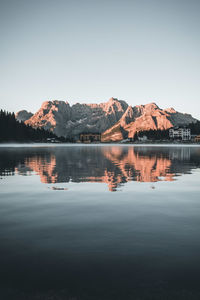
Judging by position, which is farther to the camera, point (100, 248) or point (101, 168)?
point (101, 168)

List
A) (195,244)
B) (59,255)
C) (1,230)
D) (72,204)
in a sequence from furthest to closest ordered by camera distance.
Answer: (72,204) < (1,230) < (195,244) < (59,255)

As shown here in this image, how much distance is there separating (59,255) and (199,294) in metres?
4.15

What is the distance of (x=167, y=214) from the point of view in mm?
13234

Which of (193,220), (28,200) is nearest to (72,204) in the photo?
(28,200)

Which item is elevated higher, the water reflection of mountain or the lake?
the water reflection of mountain

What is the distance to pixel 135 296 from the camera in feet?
19.5

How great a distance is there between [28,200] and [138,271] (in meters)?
11.2

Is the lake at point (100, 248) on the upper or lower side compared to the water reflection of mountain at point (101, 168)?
lower

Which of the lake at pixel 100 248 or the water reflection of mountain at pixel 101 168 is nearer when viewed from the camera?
the lake at pixel 100 248

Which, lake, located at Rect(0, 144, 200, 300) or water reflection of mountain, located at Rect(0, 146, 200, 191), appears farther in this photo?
water reflection of mountain, located at Rect(0, 146, 200, 191)

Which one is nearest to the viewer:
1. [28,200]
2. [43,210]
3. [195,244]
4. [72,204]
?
[195,244]

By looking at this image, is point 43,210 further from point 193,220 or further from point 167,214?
point 193,220

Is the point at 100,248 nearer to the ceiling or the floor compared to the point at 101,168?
nearer to the floor

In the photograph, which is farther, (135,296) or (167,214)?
(167,214)
